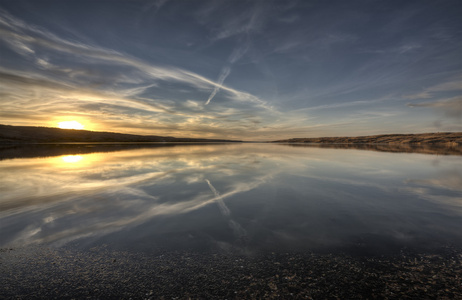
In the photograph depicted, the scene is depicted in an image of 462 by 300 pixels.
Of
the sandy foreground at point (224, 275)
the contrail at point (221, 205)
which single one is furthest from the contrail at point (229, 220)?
the sandy foreground at point (224, 275)

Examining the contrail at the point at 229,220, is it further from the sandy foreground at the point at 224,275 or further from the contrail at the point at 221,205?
the sandy foreground at the point at 224,275

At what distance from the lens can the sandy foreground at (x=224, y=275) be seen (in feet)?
13.7

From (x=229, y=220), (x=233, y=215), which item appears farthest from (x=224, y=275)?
(x=233, y=215)

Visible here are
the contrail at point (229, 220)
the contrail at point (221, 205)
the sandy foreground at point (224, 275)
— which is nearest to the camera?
the sandy foreground at point (224, 275)

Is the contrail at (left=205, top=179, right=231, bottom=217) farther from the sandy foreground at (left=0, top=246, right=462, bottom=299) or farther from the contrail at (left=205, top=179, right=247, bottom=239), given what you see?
the sandy foreground at (left=0, top=246, right=462, bottom=299)

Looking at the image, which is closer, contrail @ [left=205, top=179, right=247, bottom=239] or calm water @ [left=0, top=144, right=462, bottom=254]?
calm water @ [left=0, top=144, right=462, bottom=254]

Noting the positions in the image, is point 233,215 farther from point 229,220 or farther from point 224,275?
point 224,275

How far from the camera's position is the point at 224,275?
4703mm

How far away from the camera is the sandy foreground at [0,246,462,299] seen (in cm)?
418

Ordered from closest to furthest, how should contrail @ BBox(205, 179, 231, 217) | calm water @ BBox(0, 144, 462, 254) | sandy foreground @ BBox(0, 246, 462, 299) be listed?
sandy foreground @ BBox(0, 246, 462, 299), calm water @ BBox(0, 144, 462, 254), contrail @ BBox(205, 179, 231, 217)

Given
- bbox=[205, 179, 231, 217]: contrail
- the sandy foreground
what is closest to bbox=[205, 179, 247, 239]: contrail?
bbox=[205, 179, 231, 217]: contrail

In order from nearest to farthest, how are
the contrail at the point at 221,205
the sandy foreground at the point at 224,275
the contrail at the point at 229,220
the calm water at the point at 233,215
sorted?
the sandy foreground at the point at 224,275 < the calm water at the point at 233,215 < the contrail at the point at 229,220 < the contrail at the point at 221,205

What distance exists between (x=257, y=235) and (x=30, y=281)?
5496 mm

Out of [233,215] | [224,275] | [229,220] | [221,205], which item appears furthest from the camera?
[221,205]
